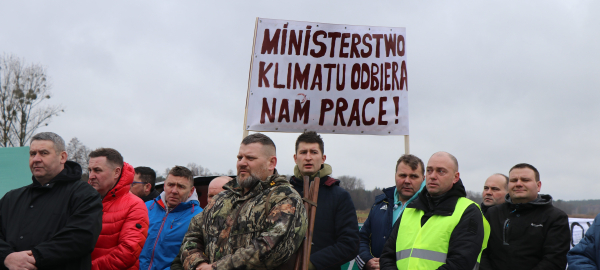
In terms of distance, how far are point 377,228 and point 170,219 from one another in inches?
88.5

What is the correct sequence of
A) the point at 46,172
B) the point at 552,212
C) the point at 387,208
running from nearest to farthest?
the point at 46,172, the point at 552,212, the point at 387,208

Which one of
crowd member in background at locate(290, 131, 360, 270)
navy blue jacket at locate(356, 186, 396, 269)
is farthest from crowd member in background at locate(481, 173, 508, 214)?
crowd member in background at locate(290, 131, 360, 270)

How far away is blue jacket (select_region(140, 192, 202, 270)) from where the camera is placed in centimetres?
498

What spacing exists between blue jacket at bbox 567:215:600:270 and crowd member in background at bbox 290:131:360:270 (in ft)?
6.21

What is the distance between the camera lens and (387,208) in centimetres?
505

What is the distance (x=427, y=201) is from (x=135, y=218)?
9.14ft

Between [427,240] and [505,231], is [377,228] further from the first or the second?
[505,231]

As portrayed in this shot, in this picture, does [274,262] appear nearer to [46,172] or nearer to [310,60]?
[46,172]

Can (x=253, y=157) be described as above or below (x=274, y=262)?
above

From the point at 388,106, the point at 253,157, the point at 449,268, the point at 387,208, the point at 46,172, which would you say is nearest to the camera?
the point at 253,157

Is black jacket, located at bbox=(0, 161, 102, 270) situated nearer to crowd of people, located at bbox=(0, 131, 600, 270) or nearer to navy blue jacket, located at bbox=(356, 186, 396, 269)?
crowd of people, located at bbox=(0, 131, 600, 270)

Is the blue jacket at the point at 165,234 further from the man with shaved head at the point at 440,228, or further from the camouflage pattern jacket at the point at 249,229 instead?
the man with shaved head at the point at 440,228

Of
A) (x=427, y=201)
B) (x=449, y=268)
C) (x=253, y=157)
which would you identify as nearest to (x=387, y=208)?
(x=427, y=201)

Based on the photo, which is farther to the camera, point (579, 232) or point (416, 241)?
point (579, 232)
